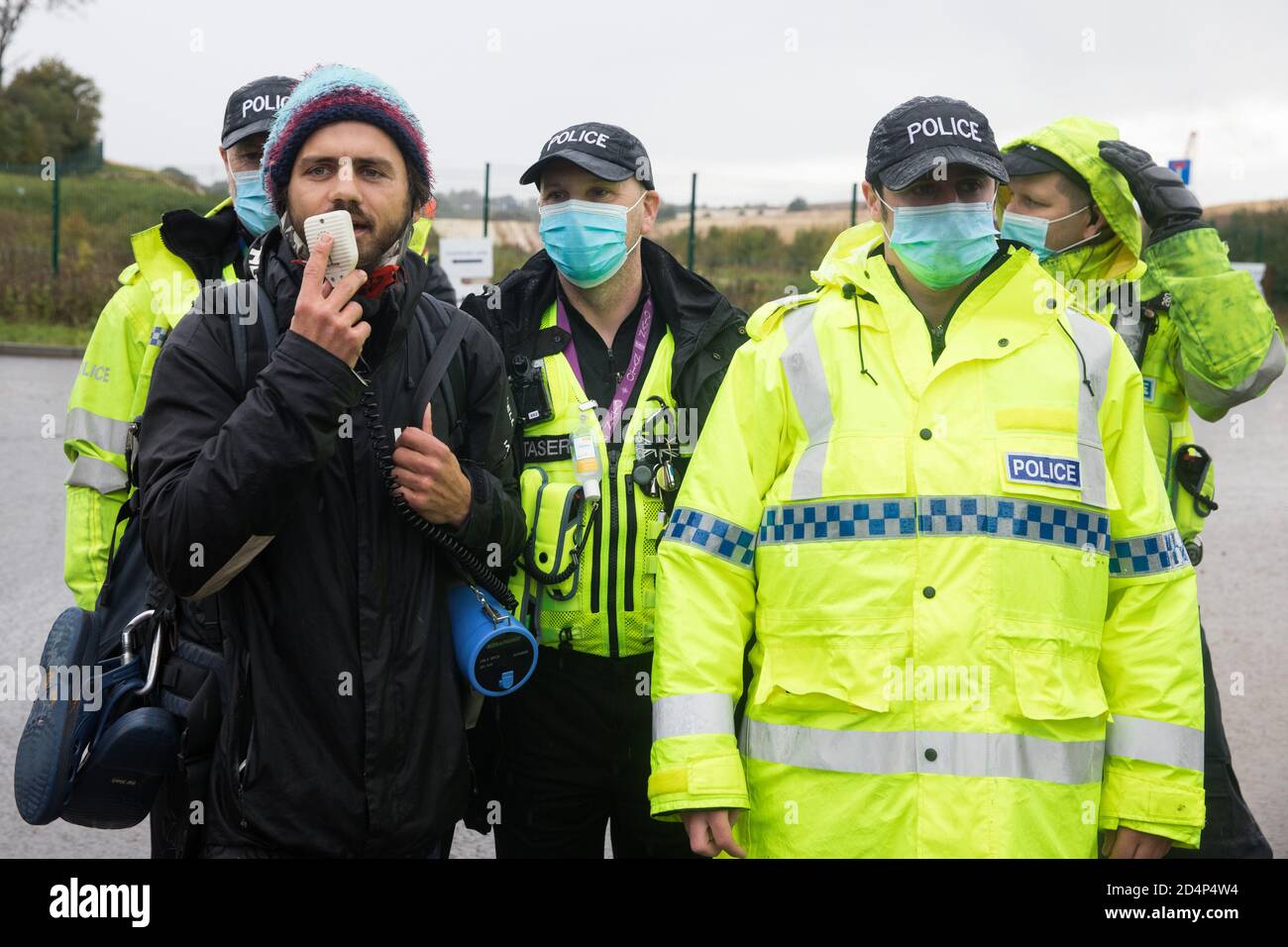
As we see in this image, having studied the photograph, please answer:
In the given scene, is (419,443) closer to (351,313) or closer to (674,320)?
(351,313)

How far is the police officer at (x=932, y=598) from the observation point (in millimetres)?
2488

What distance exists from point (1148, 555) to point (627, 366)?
58.9 inches

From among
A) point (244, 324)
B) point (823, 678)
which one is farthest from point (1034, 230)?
point (244, 324)

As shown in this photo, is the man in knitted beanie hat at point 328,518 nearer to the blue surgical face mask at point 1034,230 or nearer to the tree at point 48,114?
the blue surgical face mask at point 1034,230

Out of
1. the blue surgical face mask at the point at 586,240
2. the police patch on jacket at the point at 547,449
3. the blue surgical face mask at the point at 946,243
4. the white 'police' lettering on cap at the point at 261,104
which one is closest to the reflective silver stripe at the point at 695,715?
the police patch on jacket at the point at 547,449

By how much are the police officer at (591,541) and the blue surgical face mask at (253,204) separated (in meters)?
0.67

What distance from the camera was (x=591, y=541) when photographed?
3.28m

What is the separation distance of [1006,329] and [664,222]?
20427mm

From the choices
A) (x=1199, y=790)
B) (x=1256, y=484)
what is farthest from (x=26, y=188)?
(x=1199, y=790)

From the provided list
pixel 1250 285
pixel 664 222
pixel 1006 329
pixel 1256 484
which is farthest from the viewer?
pixel 664 222
